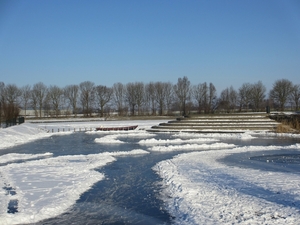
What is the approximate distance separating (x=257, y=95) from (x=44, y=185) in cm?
7450

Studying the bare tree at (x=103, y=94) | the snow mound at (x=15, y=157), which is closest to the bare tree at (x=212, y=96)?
the bare tree at (x=103, y=94)

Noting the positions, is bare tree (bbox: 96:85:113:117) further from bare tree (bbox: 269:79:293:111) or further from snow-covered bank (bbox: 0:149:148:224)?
snow-covered bank (bbox: 0:149:148:224)

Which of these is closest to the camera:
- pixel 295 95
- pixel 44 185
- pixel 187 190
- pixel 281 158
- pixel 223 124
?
pixel 187 190

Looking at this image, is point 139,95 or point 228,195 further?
point 139,95

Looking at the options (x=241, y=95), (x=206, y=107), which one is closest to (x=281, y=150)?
(x=206, y=107)

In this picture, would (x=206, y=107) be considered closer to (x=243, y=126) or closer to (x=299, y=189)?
(x=243, y=126)

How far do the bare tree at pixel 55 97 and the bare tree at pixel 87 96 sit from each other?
5.87 metres

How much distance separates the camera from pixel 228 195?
8883 mm

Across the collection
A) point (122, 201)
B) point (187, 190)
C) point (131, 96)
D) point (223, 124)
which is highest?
point (131, 96)

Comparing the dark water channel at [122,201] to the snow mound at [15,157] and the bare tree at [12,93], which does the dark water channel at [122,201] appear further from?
the bare tree at [12,93]

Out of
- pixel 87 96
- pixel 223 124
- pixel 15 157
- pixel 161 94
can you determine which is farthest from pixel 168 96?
pixel 15 157

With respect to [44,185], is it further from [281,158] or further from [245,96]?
[245,96]

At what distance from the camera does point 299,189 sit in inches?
361

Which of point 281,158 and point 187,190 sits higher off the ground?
point 187,190
